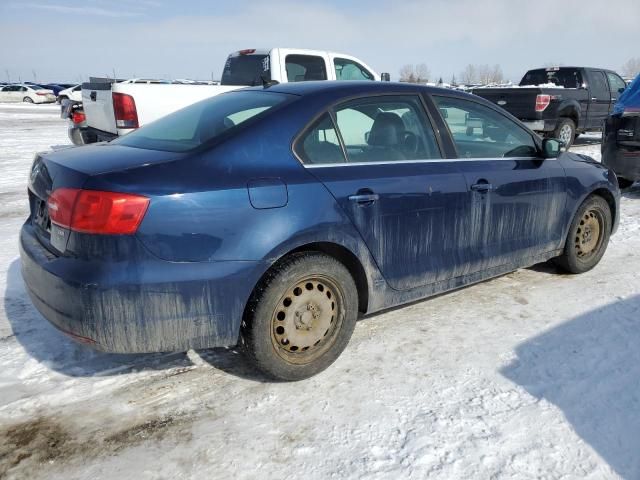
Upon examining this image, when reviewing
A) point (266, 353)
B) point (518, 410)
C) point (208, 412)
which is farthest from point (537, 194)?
point (208, 412)

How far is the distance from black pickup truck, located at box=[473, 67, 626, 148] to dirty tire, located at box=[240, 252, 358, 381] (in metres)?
8.69

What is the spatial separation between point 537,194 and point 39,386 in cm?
351

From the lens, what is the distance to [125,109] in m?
6.88

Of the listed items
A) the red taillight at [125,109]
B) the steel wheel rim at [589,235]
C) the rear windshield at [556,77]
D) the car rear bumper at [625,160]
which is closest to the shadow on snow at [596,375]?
the steel wheel rim at [589,235]

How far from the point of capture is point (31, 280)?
9.05 ft

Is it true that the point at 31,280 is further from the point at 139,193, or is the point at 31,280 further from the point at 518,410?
the point at 518,410

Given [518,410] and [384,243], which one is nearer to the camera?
[518,410]

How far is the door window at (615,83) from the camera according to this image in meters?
13.6

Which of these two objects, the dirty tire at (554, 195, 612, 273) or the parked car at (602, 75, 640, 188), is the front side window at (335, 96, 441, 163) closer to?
the dirty tire at (554, 195, 612, 273)

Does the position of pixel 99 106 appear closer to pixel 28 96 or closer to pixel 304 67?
pixel 304 67

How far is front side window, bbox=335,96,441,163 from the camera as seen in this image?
10.4ft

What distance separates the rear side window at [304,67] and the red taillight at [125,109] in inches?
104

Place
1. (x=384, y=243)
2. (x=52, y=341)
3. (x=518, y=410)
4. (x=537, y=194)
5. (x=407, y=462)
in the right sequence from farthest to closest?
(x=537, y=194) < (x=52, y=341) < (x=384, y=243) < (x=518, y=410) < (x=407, y=462)

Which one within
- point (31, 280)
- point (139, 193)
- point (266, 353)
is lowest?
point (266, 353)
